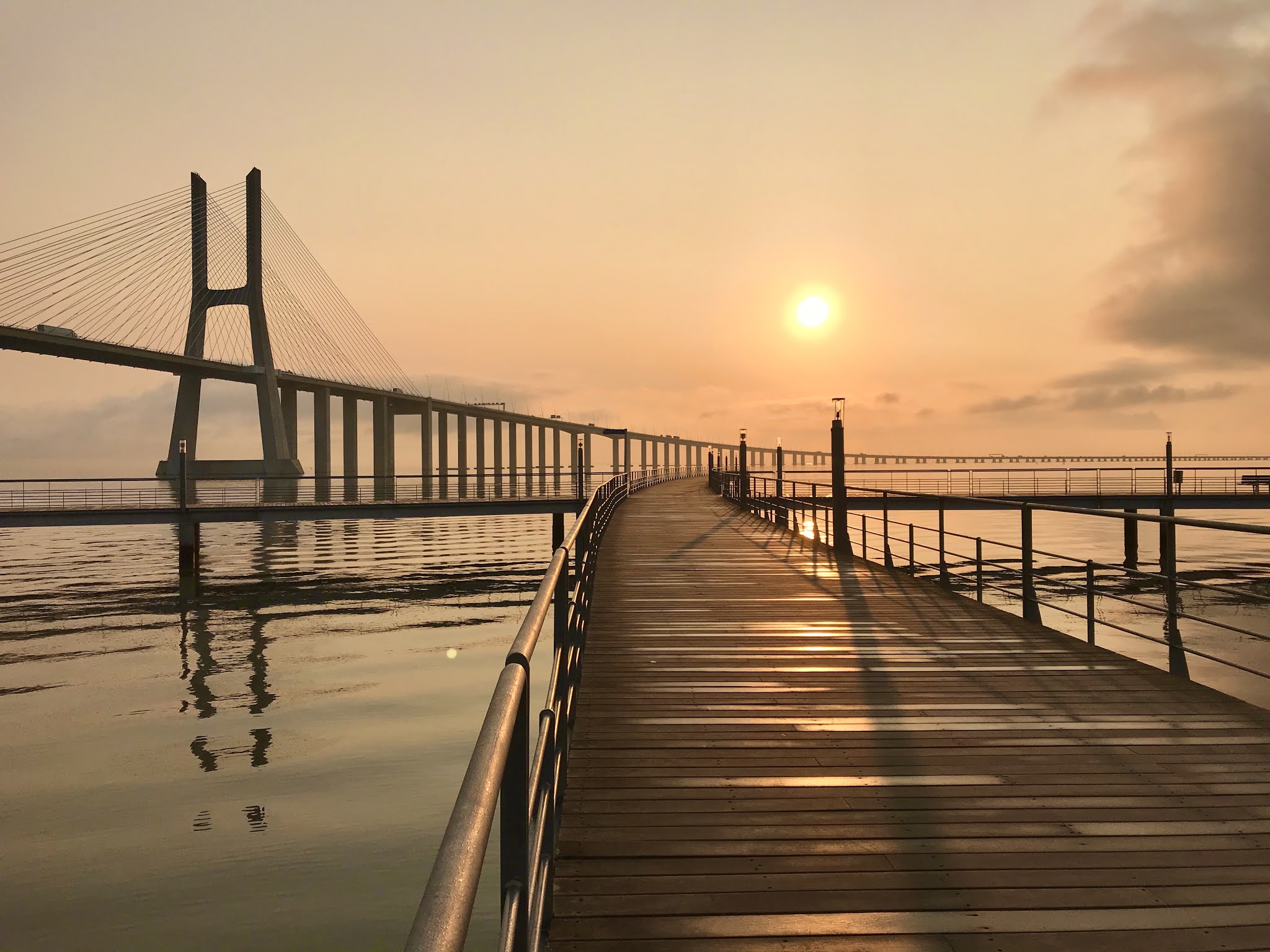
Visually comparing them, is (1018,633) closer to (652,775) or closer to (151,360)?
(652,775)

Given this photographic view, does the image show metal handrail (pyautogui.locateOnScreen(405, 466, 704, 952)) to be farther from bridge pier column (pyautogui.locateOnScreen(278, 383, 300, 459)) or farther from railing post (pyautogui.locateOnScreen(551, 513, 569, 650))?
bridge pier column (pyautogui.locateOnScreen(278, 383, 300, 459))

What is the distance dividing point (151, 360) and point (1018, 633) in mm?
47926

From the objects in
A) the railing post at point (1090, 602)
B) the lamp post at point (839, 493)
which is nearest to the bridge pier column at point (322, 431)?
the lamp post at point (839, 493)

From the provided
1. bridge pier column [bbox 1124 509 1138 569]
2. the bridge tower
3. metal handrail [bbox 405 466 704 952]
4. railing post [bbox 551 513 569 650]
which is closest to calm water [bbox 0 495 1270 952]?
bridge pier column [bbox 1124 509 1138 569]

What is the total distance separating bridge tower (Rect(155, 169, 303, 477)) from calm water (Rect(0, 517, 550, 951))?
22.5 metres

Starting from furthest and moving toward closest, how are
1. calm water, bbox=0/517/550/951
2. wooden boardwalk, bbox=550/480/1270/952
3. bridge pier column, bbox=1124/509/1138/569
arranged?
bridge pier column, bbox=1124/509/1138/569 < calm water, bbox=0/517/550/951 < wooden boardwalk, bbox=550/480/1270/952

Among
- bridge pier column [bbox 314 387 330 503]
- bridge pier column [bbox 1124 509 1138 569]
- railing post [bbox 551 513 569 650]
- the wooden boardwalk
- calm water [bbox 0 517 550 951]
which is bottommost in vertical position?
calm water [bbox 0 517 550 951]

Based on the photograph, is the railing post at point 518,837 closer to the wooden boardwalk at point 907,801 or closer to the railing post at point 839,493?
the wooden boardwalk at point 907,801

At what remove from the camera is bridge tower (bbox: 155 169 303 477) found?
50.9m

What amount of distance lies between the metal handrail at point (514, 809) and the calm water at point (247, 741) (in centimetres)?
431

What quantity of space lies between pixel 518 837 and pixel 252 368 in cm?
5456

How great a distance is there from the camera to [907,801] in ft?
13.9

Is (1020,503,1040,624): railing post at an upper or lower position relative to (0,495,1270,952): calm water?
upper

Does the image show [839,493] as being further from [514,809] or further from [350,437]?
[350,437]
